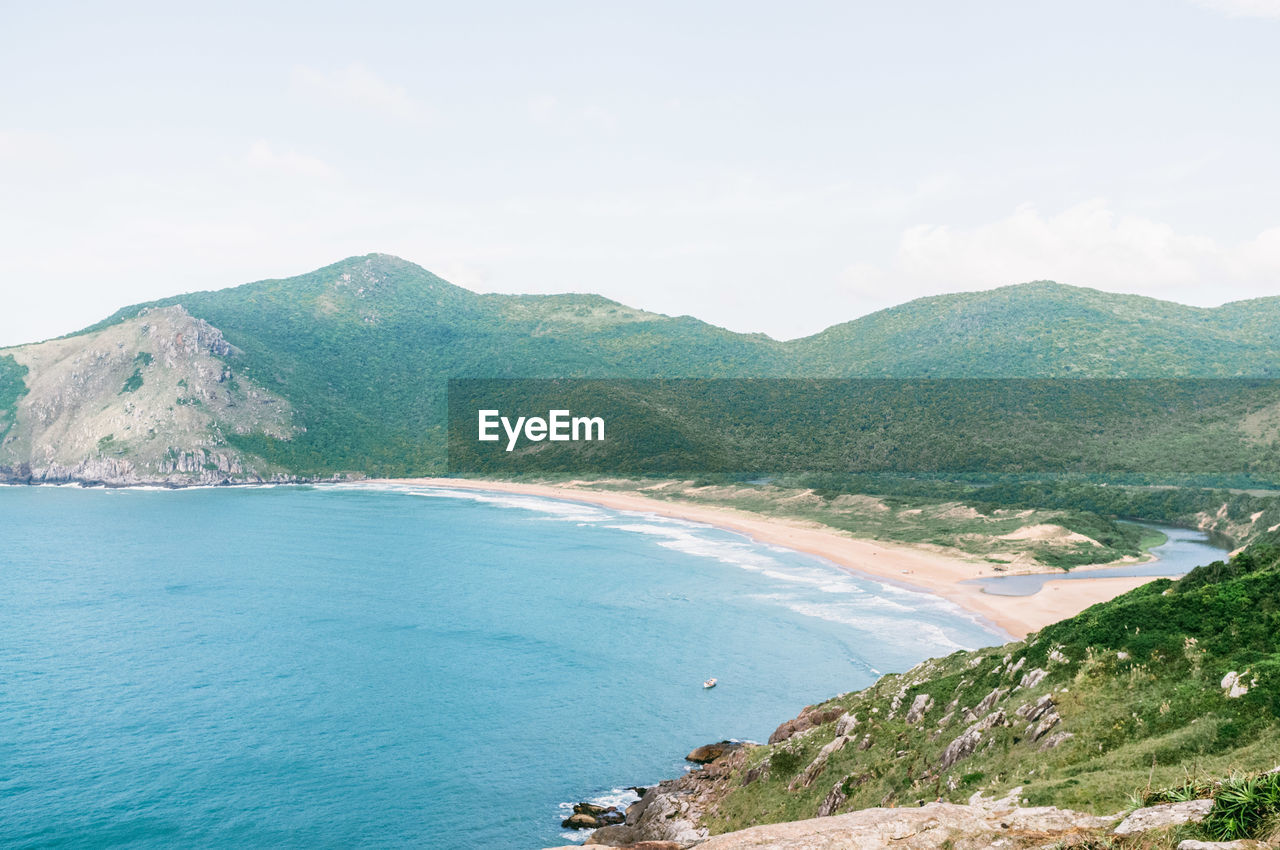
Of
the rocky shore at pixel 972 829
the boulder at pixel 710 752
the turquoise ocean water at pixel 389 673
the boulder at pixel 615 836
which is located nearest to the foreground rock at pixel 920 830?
the rocky shore at pixel 972 829

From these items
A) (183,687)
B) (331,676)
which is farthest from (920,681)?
(183,687)

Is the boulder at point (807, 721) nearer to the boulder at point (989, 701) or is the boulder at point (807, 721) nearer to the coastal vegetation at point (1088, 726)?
the coastal vegetation at point (1088, 726)

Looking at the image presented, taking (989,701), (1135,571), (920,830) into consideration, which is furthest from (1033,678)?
(1135,571)

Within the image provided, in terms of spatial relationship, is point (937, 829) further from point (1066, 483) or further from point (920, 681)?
point (1066, 483)

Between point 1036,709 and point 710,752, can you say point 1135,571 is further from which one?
point 1036,709

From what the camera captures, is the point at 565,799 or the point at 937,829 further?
the point at 565,799

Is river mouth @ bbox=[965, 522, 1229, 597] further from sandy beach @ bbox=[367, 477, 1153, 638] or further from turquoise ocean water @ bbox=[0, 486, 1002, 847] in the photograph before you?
turquoise ocean water @ bbox=[0, 486, 1002, 847]

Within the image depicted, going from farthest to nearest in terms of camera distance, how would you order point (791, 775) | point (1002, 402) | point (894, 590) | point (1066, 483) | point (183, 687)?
point (1002, 402) < point (1066, 483) < point (894, 590) < point (183, 687) < point (791, 775)
